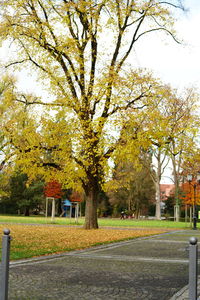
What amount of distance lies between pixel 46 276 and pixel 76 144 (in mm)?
13148

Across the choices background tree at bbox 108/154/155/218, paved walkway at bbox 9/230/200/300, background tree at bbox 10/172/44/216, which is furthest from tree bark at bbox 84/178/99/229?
background tree at bbox 10/172/44/216

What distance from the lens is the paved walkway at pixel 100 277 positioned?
6.41 m

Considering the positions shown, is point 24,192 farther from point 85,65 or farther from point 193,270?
point 193,270

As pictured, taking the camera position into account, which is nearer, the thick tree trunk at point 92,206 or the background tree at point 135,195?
the thick tree trunk at point 92,206

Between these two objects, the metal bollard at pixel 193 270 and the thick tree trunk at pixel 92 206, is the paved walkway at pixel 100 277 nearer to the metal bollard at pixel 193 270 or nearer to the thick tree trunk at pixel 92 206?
the metal bollard at pixel 193 270

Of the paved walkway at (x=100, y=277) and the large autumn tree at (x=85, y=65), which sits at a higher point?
the large autumn tree at (x=85, y=65)

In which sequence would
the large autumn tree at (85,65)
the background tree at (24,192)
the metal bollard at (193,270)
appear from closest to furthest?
the metal bollard at (193,270), the large autumn tree at (85,65), the background tree at (24,192)

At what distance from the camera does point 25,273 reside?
821cm

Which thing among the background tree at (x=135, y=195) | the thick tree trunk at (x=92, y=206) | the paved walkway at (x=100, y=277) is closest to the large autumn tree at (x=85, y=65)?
the thick tree trunk at (x=92, y=206)

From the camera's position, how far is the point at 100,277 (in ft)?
26.1

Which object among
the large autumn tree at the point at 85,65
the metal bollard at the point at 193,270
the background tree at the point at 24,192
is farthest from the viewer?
the background tree at the point at 24,192

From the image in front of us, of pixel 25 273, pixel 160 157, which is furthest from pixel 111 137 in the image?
pixel 160 157

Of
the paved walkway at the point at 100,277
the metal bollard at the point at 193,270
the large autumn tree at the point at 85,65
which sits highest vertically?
the large autumn tree at the point at 85,65

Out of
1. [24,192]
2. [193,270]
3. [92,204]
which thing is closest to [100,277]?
[193,270]
